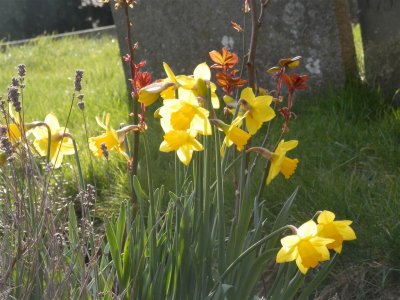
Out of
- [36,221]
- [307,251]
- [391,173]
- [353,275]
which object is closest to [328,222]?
[307,251]

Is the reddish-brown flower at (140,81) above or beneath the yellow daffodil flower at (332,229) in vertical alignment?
above

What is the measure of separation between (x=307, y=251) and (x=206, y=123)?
0.34 m

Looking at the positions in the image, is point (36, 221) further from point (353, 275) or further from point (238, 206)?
point (353, 275)

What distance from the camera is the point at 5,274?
1.81 m

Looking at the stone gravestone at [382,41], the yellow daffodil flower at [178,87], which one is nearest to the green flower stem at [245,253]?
the yellow daffodil flower at [178,87]

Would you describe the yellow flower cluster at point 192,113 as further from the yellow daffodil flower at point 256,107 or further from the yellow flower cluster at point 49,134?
the yellow flower cluster at point 49,134

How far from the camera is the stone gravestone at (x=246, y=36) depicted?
450 cm

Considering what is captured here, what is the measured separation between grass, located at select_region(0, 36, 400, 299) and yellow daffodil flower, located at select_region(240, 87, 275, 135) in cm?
39

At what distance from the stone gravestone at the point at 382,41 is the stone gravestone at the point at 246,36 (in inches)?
4.9

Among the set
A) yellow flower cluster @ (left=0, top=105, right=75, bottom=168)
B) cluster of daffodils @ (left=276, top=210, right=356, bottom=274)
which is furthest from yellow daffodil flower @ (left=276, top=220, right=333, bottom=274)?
yellow flower cluster @ (left=0, top=105, right=75, bottom=168)

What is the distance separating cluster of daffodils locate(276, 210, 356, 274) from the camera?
1.85m

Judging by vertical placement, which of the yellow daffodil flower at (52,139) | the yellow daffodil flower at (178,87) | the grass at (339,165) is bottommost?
the grass at (339,165)

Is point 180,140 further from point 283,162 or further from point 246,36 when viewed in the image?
point 246,36

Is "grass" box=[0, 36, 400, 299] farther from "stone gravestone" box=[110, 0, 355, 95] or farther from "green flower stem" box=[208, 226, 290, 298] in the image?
"green flower stem" box=[208, 226, 290, 298]
